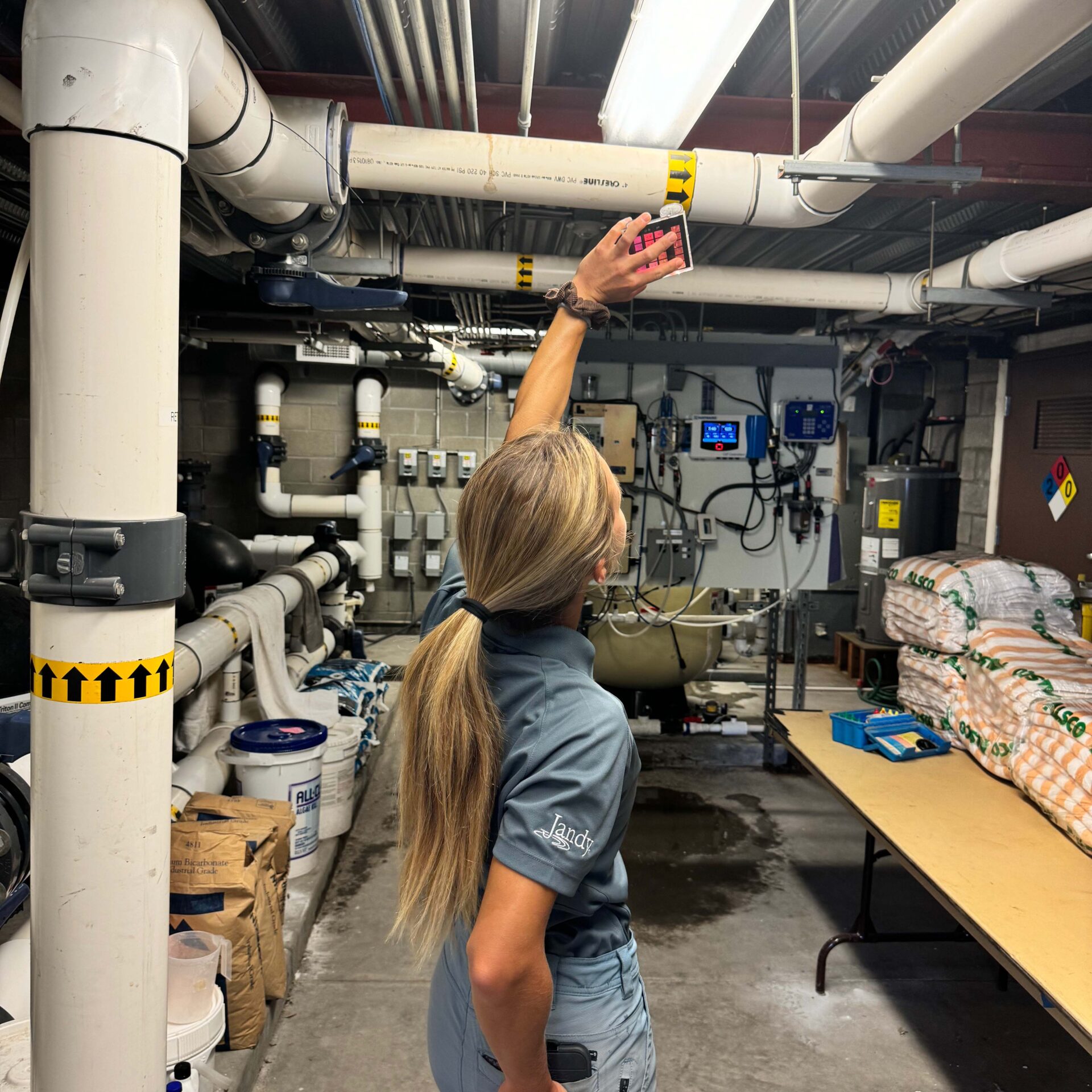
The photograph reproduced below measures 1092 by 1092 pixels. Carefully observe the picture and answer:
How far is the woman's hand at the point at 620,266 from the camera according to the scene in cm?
134

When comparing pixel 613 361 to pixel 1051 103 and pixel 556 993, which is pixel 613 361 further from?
pixel 556 993

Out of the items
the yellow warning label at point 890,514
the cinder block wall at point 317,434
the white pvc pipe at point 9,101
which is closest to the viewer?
the white pvc pipe at point 9,101

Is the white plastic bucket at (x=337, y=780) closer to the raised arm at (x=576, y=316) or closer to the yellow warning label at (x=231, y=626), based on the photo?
the yellow warning label at (x=231, y=626)

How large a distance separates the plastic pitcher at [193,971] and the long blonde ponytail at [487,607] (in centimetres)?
109

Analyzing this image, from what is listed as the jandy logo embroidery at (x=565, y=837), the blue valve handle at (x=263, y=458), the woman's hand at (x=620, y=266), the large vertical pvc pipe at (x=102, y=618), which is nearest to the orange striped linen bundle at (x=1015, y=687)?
the woman's hand at (x=620, y=266)

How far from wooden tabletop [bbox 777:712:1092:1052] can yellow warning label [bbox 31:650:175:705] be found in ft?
5.88

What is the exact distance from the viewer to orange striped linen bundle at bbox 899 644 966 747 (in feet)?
10.8

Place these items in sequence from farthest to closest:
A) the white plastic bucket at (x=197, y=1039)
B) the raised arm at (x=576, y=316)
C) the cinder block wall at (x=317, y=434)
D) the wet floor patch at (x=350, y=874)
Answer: the cinder block wall at (x=317, y=434) < the wet floor patch at (x=350, y=874) < the white plastic bucket at (x=197, y=1039) < the raised arm at (x=576, y=316)

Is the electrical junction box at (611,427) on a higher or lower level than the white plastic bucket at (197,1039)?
higher

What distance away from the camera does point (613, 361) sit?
438 cm

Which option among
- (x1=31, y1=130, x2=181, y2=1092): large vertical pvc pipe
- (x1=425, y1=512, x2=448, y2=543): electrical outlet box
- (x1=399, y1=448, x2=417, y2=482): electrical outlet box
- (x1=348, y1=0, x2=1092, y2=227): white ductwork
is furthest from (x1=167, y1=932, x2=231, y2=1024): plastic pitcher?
(x1=399, y1=448, x2=417, y2=482): electrical outlet box

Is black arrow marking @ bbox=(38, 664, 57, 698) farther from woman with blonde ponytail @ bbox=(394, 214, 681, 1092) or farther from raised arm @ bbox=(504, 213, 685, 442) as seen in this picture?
raised arm @ bbox=(504, 213, 685, 442)

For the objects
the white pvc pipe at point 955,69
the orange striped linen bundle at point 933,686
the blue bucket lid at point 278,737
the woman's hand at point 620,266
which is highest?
the white pvc pipe at point 955,69

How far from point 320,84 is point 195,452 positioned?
517 centimetres
